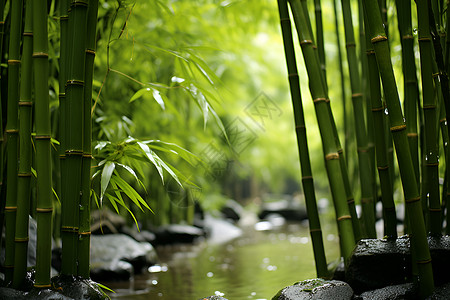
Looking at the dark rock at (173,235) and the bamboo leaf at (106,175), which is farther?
the dark rock at (173,235)

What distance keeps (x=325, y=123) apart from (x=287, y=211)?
661 centimetres

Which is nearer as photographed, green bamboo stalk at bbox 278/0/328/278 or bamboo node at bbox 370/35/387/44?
bamboo node at bbox 370/35/387/44

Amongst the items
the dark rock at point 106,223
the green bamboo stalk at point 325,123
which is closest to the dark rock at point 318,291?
the green bamboo stalk at point 325,123

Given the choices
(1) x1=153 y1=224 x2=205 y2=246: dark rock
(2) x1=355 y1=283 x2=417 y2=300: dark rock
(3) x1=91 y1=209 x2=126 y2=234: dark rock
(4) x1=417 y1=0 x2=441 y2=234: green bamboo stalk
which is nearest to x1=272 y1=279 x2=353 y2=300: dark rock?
(2) x1=355 y1=283 x2=417 y2=300: dark rock

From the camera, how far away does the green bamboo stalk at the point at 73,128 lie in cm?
122

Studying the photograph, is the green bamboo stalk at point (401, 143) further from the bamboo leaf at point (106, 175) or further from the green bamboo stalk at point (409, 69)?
the bamboo leaf at point (106, 175)

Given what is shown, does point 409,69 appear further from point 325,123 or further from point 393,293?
point 393,293

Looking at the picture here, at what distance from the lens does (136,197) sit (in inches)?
54.1

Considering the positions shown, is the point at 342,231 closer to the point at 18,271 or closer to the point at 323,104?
the point at 323,104

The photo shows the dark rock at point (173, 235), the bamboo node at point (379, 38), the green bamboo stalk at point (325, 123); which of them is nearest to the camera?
the bamboo node at point (379, 38)

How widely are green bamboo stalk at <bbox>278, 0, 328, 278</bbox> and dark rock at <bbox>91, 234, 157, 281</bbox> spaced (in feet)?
4.85

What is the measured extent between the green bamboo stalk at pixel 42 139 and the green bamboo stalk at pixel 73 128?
5 cm

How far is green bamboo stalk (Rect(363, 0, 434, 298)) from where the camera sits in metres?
1.19

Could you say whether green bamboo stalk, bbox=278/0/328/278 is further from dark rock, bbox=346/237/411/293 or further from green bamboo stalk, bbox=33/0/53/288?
green bamboo stalk, bbox=33/0/53/288
